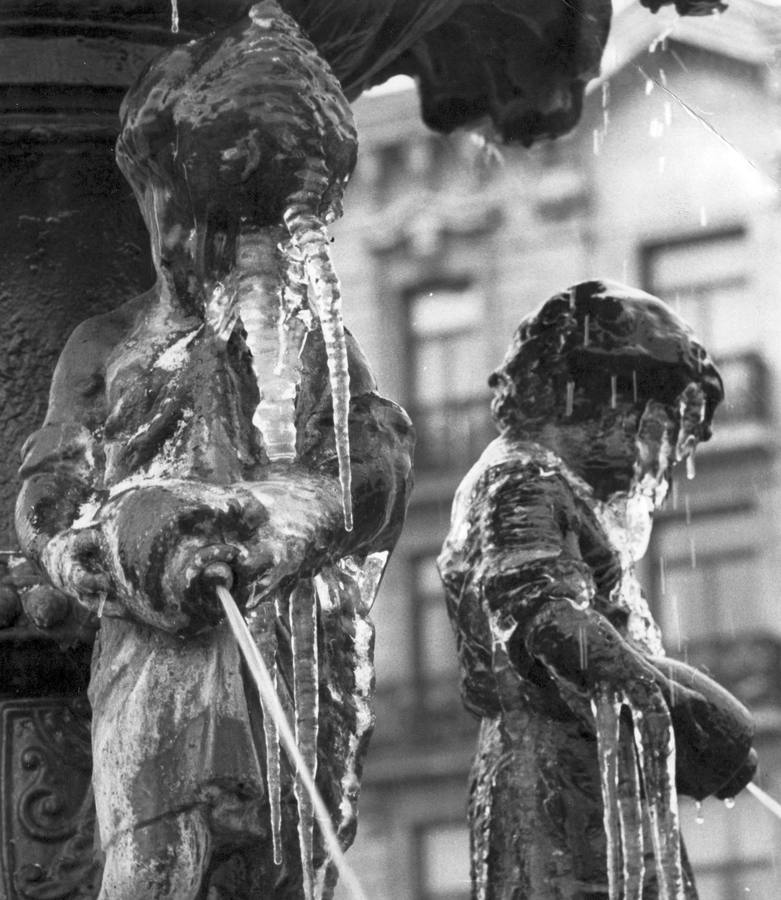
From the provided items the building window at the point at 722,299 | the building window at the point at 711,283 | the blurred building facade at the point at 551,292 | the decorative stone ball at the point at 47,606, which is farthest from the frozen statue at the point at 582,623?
the building window at the point at 711,283

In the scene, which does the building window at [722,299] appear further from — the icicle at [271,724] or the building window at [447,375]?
the icicle at [271,724]

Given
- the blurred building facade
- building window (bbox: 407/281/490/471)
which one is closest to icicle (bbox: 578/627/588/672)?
the blurred building facade

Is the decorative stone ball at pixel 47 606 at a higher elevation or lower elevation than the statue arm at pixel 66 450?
lower

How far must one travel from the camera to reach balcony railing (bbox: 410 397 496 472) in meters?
27.7

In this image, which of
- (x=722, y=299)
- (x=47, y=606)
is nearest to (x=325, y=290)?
(x=47, y=606)

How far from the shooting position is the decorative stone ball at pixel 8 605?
19.8ft

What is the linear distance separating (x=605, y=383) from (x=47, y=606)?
4.40 feet

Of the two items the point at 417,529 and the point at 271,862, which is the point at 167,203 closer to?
the point at 271,862

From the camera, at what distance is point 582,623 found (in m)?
6.07

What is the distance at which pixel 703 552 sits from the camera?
91.5 feet

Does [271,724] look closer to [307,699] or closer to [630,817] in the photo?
[307,699]

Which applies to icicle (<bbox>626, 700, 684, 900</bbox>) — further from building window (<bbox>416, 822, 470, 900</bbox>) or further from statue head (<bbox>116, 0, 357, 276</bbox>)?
building window (<bbox>416, 822, 470, 900</bbox>)

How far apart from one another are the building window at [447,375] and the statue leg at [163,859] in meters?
21.7

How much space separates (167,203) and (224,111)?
8.8 inches
